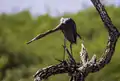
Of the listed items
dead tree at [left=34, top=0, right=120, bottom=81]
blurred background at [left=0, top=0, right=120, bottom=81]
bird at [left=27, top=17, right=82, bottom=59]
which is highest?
blurred background at [left=0, top=0, right=120, bottom=81]

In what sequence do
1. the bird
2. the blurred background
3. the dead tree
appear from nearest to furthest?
the dead tree → the bird → the blurred background

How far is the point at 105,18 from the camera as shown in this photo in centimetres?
616

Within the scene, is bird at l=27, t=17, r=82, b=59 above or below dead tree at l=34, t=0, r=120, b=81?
above

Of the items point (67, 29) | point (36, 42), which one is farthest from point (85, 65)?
point (36, 42)

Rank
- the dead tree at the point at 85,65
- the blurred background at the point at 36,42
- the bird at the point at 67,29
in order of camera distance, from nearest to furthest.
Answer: the dead tree at the point at 85,65
the bird at the point at 67,29
the blurred background at the point at 36,42

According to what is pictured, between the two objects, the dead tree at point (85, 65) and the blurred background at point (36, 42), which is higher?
the blurred background at point (36, 42)

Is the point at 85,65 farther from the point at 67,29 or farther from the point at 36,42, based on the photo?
the point at 36,42

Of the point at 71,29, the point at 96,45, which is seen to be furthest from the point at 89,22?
the point at 71,29

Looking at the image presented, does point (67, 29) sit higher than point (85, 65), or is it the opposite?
point (67, 29)

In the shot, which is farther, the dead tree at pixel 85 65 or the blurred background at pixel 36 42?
the blurred background at pixel 36 42

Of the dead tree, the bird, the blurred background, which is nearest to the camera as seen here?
the dead tree

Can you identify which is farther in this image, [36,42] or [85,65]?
[36,42]

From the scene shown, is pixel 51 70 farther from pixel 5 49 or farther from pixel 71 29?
pixel 5 49

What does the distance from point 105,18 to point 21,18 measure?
2879 centimetres
